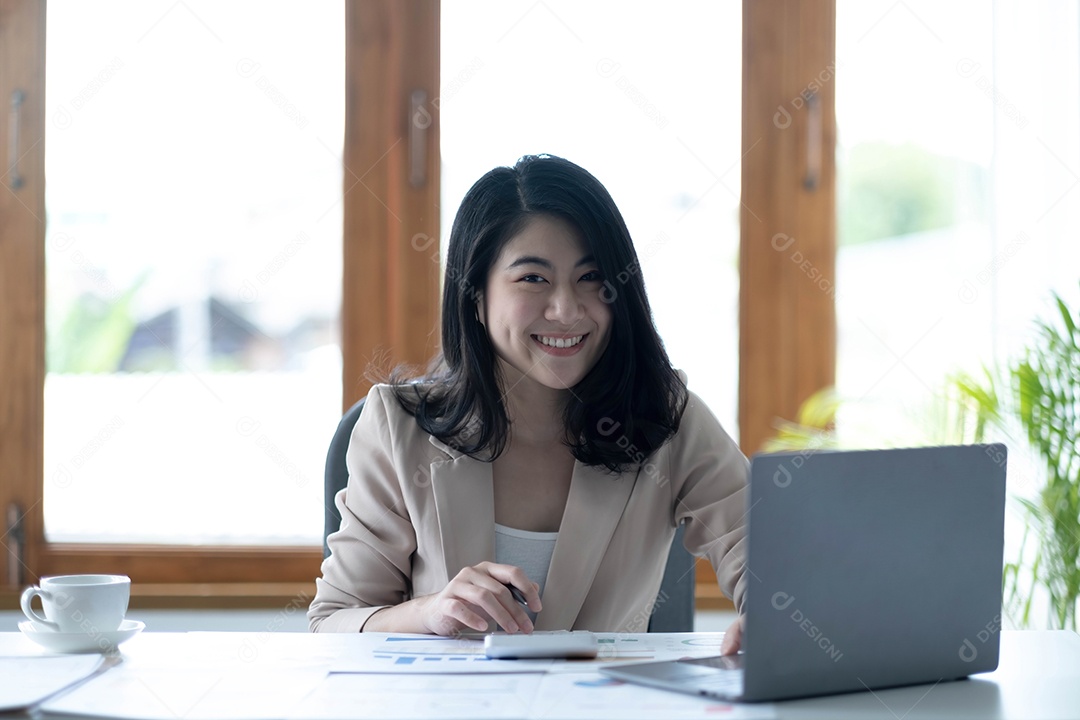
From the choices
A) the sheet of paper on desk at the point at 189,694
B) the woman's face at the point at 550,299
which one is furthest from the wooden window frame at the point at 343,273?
the sheet of paper on desk at the point at 189,694

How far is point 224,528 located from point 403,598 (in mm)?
1161

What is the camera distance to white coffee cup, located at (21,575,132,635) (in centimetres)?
119

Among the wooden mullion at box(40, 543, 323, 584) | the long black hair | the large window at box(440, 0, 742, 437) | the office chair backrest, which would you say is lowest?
the wooden mullion at box(40, 543, 323, 584)

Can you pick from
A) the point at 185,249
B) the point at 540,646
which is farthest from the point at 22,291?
the point at 540,646

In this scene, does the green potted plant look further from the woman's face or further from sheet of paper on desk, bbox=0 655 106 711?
sheet of paper on desk, bbox=0 655 106 711

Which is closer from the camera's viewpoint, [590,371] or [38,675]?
[38,675]

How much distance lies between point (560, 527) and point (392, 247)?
123 cm

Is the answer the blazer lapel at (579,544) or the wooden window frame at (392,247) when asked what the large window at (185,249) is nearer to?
the wooden window frame at (392,247)

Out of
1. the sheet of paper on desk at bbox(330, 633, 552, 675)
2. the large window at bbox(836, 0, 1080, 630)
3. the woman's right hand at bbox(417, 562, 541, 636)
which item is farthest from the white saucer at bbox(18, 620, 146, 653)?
the large window at bbox(836, 0, 1080, 630)

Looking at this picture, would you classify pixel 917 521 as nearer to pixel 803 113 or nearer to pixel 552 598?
pixel 552 598

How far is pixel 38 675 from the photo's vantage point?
108 cm

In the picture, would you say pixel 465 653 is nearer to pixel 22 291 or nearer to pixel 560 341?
pixel 560 341

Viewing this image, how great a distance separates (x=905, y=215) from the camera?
8.46ft

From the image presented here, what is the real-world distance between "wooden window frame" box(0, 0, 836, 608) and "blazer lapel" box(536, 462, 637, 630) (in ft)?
3.55
